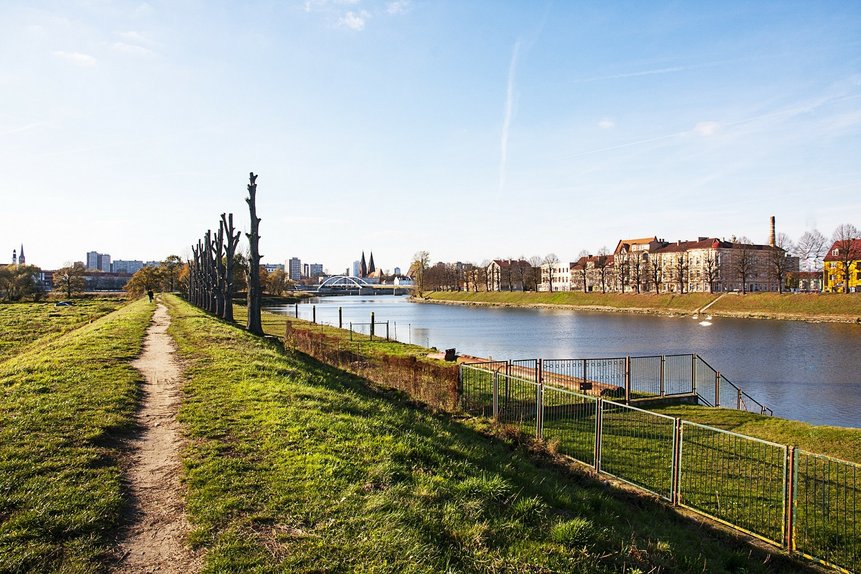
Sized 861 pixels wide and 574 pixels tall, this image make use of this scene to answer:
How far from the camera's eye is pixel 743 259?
84.8 meters

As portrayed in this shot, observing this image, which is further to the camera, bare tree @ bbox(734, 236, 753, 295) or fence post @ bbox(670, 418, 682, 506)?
bare tree @ bbox(734, 236, 753, 295)

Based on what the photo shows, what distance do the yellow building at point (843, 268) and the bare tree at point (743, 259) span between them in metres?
10.2

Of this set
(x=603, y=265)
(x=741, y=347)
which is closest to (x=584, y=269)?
(x=603, y=265)

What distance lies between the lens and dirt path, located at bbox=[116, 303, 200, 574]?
4488mm

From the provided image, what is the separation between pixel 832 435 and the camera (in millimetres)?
12609

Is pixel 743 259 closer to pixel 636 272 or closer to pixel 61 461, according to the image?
pixel 636 272

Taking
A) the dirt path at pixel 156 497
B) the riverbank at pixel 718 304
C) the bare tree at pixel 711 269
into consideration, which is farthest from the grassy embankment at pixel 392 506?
the bare tree at pixel 711 269

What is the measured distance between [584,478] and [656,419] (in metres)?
5.66

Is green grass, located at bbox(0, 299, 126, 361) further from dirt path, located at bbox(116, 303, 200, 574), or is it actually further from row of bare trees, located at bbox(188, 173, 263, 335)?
dirt path, located at bbox(116, 303, 200, 574)

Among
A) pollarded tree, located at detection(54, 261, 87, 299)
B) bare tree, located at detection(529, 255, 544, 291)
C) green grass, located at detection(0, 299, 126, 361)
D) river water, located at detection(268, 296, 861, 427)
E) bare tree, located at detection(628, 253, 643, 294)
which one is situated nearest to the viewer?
river water, located at detection(268, 296, 861, 427)

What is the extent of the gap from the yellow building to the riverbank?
782cm

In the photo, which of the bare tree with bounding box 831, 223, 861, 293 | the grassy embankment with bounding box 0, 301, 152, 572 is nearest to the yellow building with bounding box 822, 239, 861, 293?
the bare tree with bounding box 831, 223, 861, 293

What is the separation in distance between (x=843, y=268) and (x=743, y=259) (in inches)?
578

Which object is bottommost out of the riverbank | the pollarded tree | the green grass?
the riverbank
